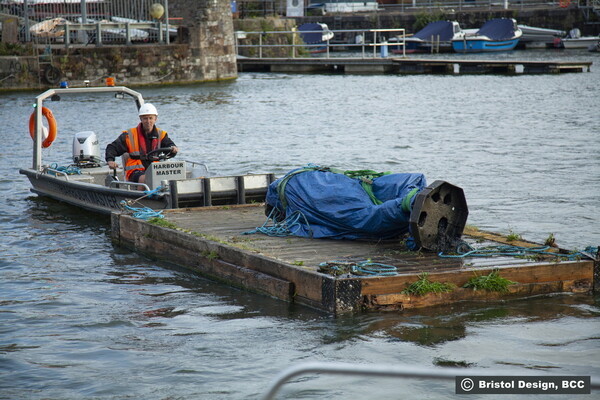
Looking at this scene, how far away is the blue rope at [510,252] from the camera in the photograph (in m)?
8.82

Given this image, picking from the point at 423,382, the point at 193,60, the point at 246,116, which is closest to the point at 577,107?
the point at 246,116

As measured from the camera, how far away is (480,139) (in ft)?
74.5

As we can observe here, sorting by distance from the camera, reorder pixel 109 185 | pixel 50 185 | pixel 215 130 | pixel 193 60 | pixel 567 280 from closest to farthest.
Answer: pixel 567 280
pixel 109 185
pixel 50 185
pixel 215 130
pixel 193 60

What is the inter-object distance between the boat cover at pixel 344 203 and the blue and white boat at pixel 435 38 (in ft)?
172

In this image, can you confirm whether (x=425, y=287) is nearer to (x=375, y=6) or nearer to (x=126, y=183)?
(x=126, y=183)

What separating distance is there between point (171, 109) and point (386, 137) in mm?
8778

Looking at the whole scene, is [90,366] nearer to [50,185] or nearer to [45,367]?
[45,367]

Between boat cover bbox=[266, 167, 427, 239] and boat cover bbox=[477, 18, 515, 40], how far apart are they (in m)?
52.8

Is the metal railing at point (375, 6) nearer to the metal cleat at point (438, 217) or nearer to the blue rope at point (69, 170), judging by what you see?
the blue rope at point (69, 170)

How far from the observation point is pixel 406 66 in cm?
4512

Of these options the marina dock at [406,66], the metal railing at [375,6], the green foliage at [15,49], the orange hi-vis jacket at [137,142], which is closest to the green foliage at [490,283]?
the orange hi-vis jacket at [137,142]

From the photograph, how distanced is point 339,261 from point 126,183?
442cm

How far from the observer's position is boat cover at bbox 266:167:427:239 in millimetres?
9236

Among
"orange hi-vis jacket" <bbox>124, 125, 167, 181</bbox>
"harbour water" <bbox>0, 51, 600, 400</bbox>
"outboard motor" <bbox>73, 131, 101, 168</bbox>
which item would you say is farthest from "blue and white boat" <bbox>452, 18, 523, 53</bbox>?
"orange hi-vis jacket" <bbox>124, 125, 167, 181</bbox>
